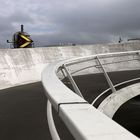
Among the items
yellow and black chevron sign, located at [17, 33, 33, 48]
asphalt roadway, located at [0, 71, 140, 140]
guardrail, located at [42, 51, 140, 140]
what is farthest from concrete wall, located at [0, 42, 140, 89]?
guardrail, located at [42, 51, 140, 140]

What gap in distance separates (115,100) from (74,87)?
4.43 meters

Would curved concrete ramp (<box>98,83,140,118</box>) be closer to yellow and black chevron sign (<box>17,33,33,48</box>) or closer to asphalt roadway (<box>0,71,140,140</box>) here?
asphalt roadway (<box>0,71,140,140</box>)

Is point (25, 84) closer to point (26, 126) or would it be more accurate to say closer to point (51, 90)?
point (26, 126)

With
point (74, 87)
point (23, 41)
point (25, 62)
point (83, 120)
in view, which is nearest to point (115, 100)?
point (74, 87)

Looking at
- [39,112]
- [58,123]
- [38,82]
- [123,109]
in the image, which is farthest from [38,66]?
[58,123]

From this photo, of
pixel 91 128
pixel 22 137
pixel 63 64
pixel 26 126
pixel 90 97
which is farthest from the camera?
pixel 90 97

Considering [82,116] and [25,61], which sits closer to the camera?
[82,116]

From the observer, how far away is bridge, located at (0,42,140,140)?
1.86 metres

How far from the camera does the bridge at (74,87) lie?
1862 mm

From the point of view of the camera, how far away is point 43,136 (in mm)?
6516

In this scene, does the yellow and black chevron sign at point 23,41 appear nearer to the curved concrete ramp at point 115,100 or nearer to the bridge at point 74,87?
the bridge at point 74,87

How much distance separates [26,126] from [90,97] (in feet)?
13.9

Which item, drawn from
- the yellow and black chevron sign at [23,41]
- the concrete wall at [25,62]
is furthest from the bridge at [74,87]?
the yellow and black chevron sign at [23,41]

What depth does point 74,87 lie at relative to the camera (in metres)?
5.19
